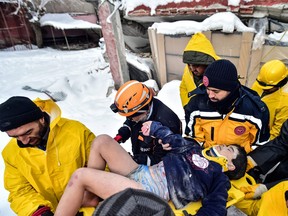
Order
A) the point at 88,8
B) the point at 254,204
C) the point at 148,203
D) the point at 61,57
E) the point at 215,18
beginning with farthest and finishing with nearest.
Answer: the point at 88,8 → the point at 61,57 → the point at 215,18 → the point at 254,204 → the point at 148,203

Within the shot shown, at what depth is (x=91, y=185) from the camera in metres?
1.49

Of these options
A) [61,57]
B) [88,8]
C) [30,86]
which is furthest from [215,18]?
[88,8]

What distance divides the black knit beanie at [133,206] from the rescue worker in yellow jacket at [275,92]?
6.19 ft

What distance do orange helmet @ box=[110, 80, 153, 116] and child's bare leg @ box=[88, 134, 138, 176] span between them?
29 centimetres

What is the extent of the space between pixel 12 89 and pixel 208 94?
19.9 ft

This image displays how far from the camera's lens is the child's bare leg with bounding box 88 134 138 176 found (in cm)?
162

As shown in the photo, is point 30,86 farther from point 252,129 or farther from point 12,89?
point 252,129

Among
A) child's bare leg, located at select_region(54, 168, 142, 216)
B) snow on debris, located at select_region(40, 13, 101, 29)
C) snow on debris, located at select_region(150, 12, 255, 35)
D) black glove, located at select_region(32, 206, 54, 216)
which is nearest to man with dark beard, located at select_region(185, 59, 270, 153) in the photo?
child's bare leg, located at select_region(54, 168, 142, 216)

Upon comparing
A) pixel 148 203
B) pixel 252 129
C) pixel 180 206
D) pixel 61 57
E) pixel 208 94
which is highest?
pixel 148 203

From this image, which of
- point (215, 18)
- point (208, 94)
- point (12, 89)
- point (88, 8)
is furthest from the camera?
point (88, 8)

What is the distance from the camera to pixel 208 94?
1.78m

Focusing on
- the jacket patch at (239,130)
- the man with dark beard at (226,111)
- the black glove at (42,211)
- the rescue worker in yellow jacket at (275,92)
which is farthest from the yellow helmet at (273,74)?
the black glove at (42,211)

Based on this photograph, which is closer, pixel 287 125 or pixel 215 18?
pixel 287 125

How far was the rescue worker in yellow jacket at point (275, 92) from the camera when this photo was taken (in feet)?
6.89
